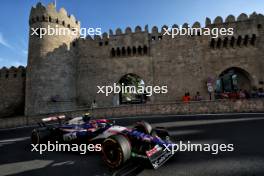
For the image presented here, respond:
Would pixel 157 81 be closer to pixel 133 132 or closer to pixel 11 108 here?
pixel 133 132

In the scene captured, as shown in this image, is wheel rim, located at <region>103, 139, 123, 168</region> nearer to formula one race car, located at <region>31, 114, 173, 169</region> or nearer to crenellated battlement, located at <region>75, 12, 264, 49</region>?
formula one race car, located at <region>31, 114, 173, 169</region>

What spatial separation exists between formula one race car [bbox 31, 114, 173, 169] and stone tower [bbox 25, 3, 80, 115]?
1542 centimetres

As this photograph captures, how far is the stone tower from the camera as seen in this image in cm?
1947

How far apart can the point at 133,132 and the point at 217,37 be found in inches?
776

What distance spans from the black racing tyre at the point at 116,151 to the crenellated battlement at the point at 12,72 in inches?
953

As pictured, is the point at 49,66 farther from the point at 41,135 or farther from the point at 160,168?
the point at 160,168

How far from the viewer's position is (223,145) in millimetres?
Result: 4504

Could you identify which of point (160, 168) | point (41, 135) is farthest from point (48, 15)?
point (160, 168)

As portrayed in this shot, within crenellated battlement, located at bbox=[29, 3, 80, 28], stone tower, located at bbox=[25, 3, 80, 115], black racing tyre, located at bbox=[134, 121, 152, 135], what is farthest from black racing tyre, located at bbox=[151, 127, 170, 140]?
crenellated battlement, located at bbox=[29, 3, 80, 28]

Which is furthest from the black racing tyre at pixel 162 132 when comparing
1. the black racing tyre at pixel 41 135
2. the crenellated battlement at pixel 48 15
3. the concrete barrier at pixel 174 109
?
the crenellated battlement at pixel 48 15

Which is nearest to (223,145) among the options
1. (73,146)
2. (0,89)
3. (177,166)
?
(177,166)

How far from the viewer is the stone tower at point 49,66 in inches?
766

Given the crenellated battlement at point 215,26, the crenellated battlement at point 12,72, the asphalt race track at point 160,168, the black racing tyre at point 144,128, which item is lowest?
the asphalt race track at point 160,168

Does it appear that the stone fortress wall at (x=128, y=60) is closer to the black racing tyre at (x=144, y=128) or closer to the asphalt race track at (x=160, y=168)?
the black racing tyre at (x=144, y=128)
